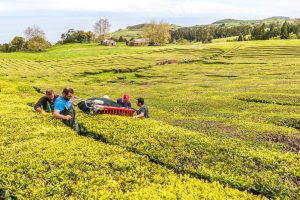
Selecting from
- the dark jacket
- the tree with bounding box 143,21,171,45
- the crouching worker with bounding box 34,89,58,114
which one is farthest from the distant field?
the tree with bounding box 143,21,171,45

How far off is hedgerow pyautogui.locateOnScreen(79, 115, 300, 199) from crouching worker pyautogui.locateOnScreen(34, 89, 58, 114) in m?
4.03

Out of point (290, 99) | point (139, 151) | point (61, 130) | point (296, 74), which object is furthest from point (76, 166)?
point (296, 74)

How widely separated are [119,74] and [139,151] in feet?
165

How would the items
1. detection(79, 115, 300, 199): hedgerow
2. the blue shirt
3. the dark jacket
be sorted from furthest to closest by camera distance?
1. the dark jacket
2. the blue shirt
3. detection(79, 115, 300, 199): hedgerow

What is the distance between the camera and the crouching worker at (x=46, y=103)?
17.4 meters

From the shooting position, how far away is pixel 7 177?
30.9 ft

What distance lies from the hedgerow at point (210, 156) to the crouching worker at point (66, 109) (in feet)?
2.10

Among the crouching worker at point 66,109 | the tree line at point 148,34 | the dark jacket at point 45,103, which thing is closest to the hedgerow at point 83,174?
the crouching worker at point 66,109

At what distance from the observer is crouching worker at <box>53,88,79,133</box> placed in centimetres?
1453

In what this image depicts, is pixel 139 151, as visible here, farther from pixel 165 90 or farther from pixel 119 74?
pixel 119 74

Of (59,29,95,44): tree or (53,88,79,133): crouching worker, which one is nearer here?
(53,88,79,133): crouching worker

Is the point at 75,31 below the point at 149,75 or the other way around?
the other way around

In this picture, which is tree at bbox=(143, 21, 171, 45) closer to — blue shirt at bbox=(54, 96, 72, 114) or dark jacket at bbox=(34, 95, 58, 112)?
dark jacket at bbox=(34, 95, 58, 112)

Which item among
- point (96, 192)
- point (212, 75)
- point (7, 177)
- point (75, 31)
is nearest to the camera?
point (96, 192)
